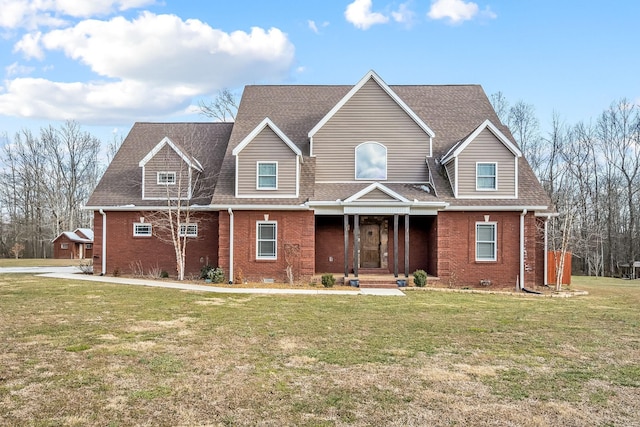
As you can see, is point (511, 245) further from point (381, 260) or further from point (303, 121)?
point (303, 121)

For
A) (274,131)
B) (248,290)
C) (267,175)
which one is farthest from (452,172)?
(248,290)

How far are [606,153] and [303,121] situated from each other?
33.9 meters

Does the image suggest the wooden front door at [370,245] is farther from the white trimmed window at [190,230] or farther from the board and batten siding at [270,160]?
the white trimmed window at [190,230]

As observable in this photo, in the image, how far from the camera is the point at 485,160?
1945 cm

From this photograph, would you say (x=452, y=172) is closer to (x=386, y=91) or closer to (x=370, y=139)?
(x=370, y=139)

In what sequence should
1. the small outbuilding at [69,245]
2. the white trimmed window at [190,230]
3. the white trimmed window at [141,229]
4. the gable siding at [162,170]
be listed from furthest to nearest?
1. the small outbuilding at [69,245]
2. the gable siding at [162,170]
3. the white trimmed window at [141,229]
4. the white trimmed window at [190,230]

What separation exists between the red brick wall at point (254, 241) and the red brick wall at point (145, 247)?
1.73 m

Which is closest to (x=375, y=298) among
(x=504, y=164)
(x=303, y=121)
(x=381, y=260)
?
(x=381, y=260)

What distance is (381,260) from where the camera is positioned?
21.0 meters

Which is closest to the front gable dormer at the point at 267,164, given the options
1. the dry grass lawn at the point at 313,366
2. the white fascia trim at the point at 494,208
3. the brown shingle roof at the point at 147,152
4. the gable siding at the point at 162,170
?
the brown shingle roof at the point at 147,152

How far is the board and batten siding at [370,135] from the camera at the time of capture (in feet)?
68.2

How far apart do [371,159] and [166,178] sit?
9305mm

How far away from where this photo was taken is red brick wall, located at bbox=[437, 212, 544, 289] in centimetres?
1920

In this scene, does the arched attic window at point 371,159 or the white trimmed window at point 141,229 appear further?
the white trimmed window at point 141,229
